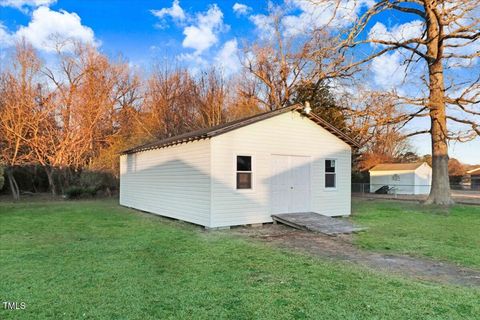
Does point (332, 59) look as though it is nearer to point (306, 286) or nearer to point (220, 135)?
point (220, 135)

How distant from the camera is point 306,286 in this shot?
4.78 m

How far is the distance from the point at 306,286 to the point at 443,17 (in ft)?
53.4

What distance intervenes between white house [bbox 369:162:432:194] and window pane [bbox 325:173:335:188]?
22.8 meters

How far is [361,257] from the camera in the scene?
667 cm

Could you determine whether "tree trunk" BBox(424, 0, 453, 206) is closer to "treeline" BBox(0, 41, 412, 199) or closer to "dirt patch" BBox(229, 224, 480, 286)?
"treeline" BBox(0, 41, 412, 199)

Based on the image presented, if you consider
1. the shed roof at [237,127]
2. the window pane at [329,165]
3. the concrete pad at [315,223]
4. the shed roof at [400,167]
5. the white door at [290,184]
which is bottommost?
the concrete pad at [315,223]

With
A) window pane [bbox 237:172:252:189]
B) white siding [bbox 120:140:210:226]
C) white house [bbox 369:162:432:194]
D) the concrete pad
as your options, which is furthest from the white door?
white house [bbox 369:162:432:194]

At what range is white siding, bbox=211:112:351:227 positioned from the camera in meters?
10.1

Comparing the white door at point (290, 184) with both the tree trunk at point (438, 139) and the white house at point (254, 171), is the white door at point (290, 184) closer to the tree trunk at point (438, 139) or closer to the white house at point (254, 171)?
the white house at point (254, 171)

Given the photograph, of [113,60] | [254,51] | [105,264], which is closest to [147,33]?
[113,60]

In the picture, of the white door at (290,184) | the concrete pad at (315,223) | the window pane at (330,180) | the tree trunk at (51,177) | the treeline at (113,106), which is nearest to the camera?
the concrete pad at (315,223)

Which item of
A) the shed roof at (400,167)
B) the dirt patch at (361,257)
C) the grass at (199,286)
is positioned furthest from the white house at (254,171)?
the shed roof at (400,167)

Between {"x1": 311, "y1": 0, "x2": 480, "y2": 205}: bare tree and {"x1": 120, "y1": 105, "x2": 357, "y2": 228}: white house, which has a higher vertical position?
{"x1": 311, "y1": 0, "x2": 480, "y2": 205}: bare tree

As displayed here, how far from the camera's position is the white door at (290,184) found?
11.3 metres
